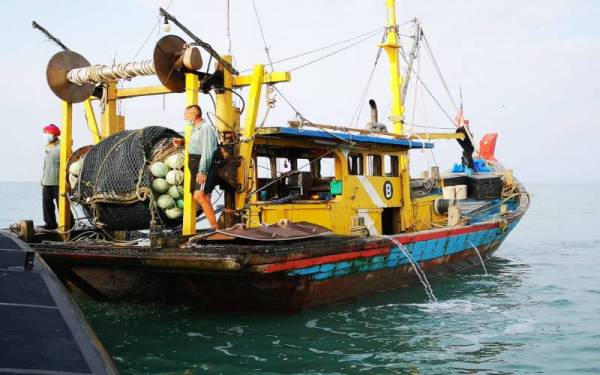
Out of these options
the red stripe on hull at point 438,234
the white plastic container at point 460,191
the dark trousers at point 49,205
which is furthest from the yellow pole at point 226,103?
the white plastic container at point 460,191

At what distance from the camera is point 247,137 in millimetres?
8227

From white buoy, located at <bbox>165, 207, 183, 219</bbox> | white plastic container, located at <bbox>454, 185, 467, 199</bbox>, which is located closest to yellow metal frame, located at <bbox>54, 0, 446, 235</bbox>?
white buoy, located at <bbox>165, 207, 183, 219</bbox>

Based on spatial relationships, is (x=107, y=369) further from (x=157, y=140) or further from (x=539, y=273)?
(x=539, y=273)

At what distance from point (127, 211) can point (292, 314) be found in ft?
8.32

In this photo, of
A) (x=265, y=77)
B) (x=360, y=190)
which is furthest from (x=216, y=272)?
(x=360, y=190)

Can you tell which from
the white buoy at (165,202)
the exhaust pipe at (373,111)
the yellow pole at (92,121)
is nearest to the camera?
the white buoy at (165,202)

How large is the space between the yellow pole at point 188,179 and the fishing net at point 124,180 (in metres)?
0.50

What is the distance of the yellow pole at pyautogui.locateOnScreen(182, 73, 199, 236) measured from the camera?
757 cm

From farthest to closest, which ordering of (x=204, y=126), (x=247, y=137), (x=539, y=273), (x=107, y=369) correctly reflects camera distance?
1. (x=539, y=273)
2. (x=247, y=137)
3. (x=204, y=126)
4. (x=107, y=369)

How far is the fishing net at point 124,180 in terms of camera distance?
7.82 m

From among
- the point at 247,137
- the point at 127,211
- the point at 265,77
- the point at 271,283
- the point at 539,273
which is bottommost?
the point at 539,273

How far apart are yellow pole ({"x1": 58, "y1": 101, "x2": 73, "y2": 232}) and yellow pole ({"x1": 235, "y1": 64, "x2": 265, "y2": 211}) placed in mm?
2776

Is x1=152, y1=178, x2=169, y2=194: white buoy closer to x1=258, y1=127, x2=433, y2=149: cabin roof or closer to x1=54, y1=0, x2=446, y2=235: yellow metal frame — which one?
x1=54, y1=0, x2=446, y2=235: yellow metal frame

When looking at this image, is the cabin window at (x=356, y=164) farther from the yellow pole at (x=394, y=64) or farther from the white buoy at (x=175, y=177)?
the yellow pole at (x=394, y=64)
